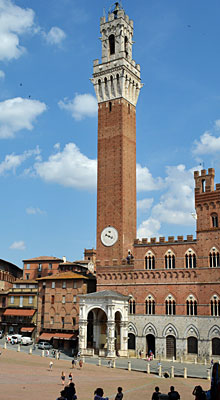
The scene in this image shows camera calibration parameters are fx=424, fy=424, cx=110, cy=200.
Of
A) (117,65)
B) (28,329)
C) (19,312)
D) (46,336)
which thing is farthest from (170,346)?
(117,65)

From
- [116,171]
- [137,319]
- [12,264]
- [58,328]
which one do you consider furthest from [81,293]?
[12,264]

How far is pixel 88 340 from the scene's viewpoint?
57188 millimetres

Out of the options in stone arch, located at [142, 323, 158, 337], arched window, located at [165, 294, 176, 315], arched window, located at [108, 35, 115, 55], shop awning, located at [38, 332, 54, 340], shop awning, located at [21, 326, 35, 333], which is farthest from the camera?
arched window, located at [108, 35, 115, 55]

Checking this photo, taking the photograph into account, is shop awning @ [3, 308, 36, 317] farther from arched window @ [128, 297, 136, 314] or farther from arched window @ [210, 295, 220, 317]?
arched window @ [210, 295, 220, 317]

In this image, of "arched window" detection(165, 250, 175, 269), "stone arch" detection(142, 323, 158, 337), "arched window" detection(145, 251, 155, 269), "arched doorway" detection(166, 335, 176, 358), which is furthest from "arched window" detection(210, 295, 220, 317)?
"arched window" detection(145, 251, 155, 269)

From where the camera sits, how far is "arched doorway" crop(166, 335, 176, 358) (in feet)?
169

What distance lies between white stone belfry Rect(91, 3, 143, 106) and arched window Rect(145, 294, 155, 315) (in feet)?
95.8

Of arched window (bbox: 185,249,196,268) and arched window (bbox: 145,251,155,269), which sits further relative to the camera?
arched window (bbox: 145,251,155,269)

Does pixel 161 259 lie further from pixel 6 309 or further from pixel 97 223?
pixel 6 309

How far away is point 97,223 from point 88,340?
1598cm

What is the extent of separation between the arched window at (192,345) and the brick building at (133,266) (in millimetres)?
112

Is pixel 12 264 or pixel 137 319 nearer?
pixel 137 319

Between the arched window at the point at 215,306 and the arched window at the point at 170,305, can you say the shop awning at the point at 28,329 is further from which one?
the arched window at the point at 215,306

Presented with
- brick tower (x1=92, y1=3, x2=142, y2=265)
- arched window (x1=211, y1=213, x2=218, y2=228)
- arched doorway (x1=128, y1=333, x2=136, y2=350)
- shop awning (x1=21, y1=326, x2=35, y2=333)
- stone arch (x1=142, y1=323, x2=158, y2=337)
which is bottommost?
arched doorway (x1=128, y1=333, x2=136, y2=350)
